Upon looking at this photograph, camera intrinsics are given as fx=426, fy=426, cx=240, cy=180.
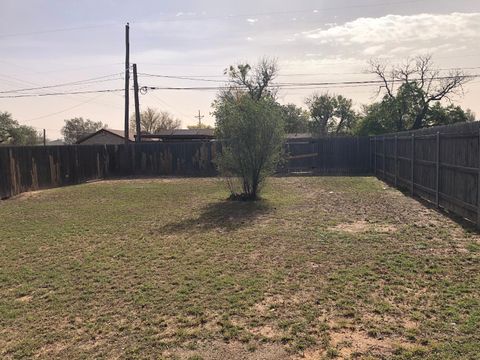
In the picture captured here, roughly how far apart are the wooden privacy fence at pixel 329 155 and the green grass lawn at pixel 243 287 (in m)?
12.3

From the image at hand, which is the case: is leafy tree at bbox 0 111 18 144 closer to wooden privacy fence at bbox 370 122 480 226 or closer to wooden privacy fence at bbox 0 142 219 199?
wooden privacy fence at bbox 0 142 219 199

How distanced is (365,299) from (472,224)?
3.88 metres

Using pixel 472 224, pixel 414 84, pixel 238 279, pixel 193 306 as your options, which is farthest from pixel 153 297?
pixel 414 84

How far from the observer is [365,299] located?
153 inches

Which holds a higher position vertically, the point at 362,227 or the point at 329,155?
the point at 329,155

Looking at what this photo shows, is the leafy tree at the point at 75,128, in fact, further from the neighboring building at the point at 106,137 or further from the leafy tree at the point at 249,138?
the leafy tree at the point at 249,138

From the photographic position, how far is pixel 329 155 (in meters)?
20.9

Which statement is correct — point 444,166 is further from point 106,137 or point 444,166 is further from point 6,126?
point 6,126

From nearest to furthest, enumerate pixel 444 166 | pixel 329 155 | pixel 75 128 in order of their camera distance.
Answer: pixel 444 166 < pixel 329 155 < pixel 75 128

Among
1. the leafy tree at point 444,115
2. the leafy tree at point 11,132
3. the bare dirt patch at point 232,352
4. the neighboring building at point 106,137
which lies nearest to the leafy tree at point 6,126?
the leafy tree at point 11,132

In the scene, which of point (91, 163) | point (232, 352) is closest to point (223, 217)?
point (232, 352)

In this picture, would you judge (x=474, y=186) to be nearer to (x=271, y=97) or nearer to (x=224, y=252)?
(x=224, y=252)

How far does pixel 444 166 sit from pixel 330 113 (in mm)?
53763

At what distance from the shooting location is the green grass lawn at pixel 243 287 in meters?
3.16
